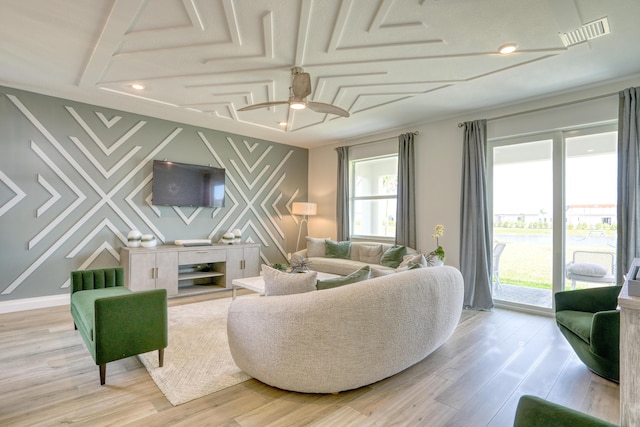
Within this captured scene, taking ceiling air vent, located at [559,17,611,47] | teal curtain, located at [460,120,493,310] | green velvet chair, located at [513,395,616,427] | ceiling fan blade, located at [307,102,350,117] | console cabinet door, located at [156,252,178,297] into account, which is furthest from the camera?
console cabinet door, located at [156,252,178,297]

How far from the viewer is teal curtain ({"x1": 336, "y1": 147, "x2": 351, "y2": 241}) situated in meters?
6.25

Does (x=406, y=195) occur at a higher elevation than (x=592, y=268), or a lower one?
higher

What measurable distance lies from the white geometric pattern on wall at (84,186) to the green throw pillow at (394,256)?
291 centimetres

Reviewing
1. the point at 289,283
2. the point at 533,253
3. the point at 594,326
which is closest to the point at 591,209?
the point at 533,253

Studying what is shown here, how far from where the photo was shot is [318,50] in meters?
2.91

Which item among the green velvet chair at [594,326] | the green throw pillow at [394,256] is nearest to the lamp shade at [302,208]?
the green throw pillow at [394,256]

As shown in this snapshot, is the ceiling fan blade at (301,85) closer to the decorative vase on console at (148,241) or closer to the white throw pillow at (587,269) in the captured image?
the decorative vase on console at (148,241)

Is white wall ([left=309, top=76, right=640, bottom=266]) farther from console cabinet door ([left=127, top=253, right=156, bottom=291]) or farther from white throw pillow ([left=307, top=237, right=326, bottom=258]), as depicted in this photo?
console cabinet door ([left=127, top=253, right=156, bottom=291])

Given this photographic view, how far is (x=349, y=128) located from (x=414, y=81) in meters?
2.05

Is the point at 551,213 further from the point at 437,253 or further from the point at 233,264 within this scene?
the point at 233,264

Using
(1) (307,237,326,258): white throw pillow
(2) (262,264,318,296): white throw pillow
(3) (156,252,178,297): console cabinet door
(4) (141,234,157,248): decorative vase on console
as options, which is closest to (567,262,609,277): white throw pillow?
(2) (262,264,318,296): white throw pillow

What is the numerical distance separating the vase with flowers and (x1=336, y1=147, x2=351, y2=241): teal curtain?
6.00 feet

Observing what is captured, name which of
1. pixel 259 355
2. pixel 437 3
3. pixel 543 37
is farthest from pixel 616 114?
pixel 259 355

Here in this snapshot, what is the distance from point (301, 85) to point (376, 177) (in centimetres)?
339
